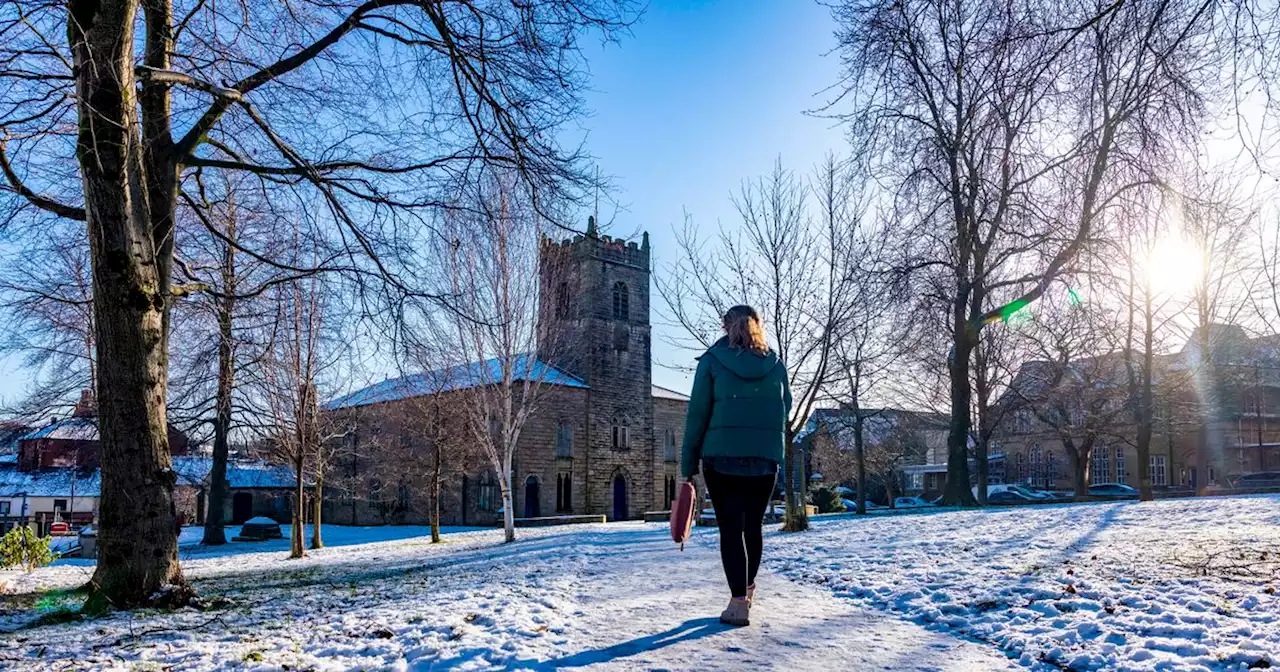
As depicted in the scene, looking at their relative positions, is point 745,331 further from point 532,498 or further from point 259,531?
point 532,498

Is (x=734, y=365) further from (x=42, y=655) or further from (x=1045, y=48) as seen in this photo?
(x=42, y=655)

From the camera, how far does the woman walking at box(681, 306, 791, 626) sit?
522 cm

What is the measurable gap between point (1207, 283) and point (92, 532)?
31.5m

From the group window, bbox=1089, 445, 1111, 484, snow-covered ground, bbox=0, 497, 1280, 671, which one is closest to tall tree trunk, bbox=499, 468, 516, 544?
snow-covered ground, bbox=0, 497, 1280, 671

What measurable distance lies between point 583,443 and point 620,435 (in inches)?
113

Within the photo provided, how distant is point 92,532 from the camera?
76.0 feet

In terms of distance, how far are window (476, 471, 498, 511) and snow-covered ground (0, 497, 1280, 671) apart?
37.0 metres

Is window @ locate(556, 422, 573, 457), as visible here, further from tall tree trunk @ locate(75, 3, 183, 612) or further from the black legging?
the black legging

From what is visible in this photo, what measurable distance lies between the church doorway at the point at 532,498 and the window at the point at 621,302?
11.9m

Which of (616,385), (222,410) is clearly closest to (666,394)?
(616,385)

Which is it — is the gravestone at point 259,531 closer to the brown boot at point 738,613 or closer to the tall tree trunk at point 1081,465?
the tall tree trunk at point 1081,465

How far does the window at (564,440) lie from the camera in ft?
156

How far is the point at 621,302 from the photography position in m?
52.9

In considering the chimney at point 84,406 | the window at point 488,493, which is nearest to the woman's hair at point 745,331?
the chimney at point 84,406
